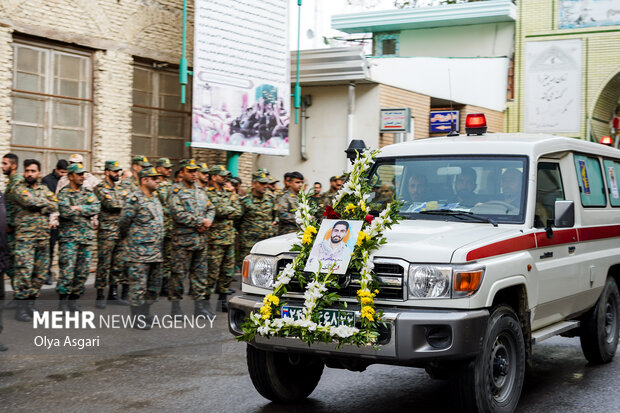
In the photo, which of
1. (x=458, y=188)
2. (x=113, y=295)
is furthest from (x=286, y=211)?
(x=458, y=188)

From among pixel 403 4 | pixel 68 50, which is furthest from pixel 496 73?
pixel 68 50

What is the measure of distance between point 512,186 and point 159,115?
1097 centimetres

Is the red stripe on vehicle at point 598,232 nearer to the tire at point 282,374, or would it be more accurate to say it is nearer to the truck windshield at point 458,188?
the truck windshield at point 458,188

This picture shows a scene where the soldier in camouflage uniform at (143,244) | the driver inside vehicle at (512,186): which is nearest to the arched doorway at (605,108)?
the soldier in camouflage uniform at (143,244)

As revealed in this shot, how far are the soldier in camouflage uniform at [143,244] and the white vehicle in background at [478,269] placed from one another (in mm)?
3402

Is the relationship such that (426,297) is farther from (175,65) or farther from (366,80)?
(366,80)

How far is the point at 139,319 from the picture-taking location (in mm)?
8844

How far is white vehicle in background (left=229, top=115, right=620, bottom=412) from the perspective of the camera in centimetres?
458

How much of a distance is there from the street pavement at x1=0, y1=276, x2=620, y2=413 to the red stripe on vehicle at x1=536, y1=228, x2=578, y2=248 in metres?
1.24

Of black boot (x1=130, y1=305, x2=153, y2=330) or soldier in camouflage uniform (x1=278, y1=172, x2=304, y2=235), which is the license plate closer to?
black boot (x1=130, y1=305, x2=153, y2=330)

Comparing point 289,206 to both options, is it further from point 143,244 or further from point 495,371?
point 495,371

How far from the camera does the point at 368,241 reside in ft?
15.9

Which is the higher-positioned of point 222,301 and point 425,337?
point 425,337

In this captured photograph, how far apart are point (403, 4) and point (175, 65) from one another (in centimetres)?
2201
